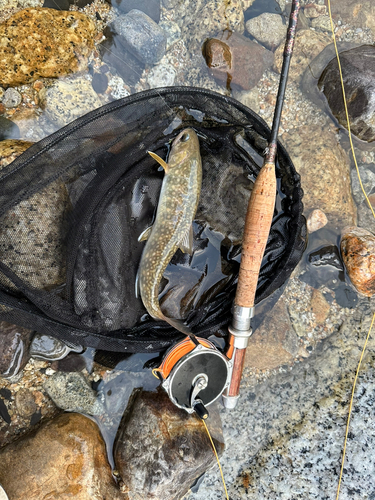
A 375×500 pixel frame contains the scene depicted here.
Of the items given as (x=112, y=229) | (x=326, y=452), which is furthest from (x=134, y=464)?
(x=112, y=229)

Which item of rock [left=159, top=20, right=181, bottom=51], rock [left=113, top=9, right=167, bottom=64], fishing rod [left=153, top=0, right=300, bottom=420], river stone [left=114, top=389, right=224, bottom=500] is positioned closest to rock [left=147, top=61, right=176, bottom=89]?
rock [left=113, top=9, right=167, bottom=64]

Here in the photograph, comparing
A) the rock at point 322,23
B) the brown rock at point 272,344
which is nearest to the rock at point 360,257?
the brown rock at point 272,344

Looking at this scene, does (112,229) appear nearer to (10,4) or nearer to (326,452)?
(10,4)

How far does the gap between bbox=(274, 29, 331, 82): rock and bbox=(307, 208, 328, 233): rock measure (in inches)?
76.5

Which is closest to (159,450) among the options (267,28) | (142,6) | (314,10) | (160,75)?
(160,75)

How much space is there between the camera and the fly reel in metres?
3.24

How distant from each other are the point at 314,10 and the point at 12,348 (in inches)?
243

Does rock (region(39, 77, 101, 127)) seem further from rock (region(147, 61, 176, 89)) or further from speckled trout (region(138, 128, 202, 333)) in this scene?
speckled trout (region(138, 128, 202, 333))

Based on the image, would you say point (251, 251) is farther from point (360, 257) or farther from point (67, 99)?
point (67, 99)

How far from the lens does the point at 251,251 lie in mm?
3078

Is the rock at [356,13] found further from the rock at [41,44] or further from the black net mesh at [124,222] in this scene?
the rock at [41,44]

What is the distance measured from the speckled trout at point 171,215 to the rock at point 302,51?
2314mm

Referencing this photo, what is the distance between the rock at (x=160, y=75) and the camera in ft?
14.7

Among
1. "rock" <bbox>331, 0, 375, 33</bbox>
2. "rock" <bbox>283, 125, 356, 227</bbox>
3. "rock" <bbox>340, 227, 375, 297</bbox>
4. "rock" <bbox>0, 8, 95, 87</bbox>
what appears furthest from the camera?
"rock" <bbox>331, 0, 375, 33</bbox>
